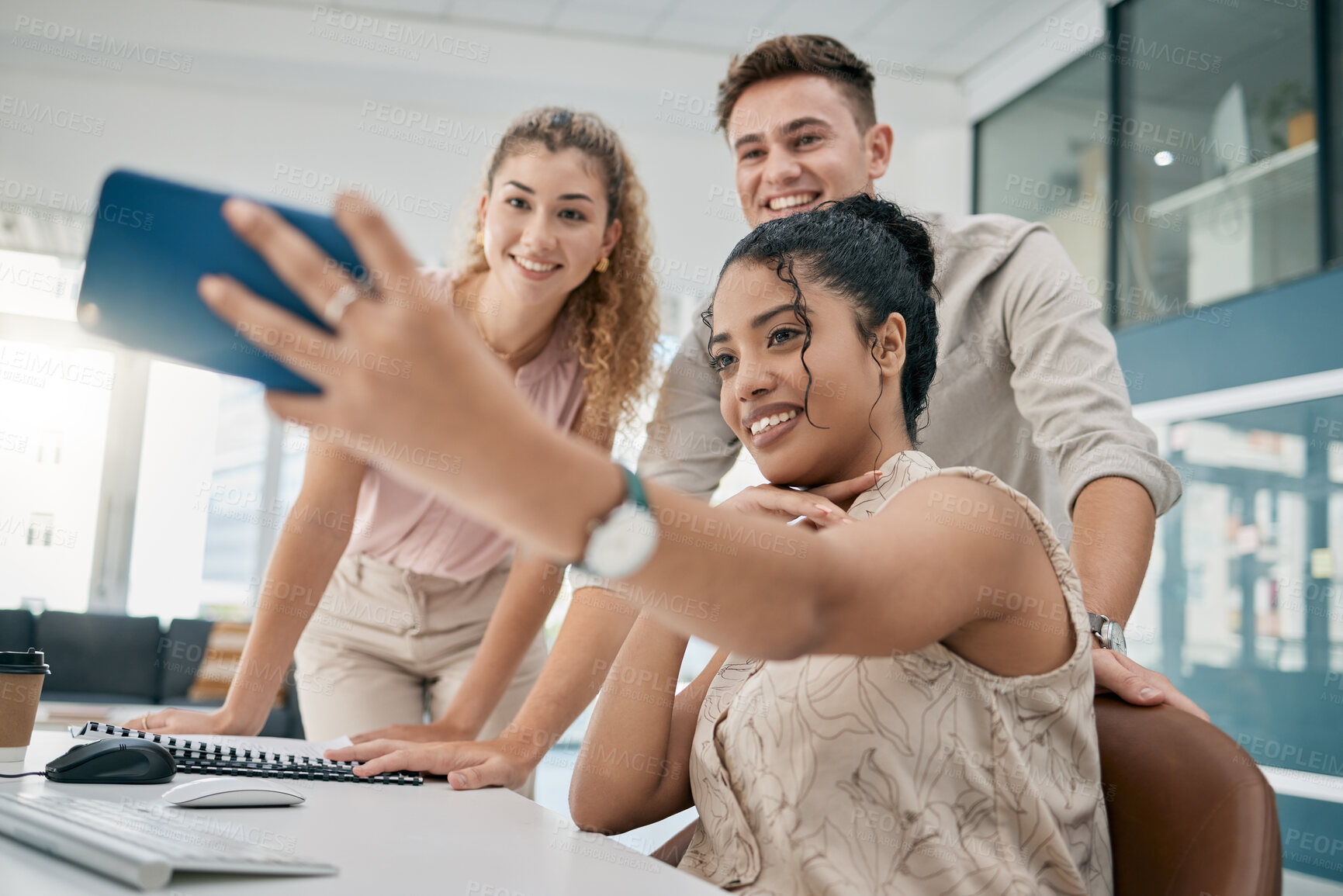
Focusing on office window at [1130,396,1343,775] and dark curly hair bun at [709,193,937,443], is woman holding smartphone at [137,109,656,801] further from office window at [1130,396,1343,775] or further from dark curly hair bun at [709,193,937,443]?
office window at [1130,396,1343,775]

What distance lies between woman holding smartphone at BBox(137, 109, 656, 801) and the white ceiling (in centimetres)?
358

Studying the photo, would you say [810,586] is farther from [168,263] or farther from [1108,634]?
[1108,634]

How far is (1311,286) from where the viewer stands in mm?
3846

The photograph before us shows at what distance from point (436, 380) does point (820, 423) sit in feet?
2.18

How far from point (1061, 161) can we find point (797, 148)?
4.32 metres

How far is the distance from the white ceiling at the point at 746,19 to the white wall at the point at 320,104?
0.09 meters

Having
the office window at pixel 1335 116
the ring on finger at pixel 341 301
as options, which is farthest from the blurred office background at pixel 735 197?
the ring on finger at pixel 341 301

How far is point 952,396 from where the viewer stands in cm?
174

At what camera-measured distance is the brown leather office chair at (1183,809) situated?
83cm

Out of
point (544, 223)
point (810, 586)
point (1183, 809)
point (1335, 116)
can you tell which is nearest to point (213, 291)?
point (810, 586)

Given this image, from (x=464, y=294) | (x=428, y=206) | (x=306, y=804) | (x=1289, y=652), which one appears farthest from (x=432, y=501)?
(x=428, y=206)

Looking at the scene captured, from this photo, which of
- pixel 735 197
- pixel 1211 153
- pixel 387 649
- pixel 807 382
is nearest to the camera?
pixel 807 382

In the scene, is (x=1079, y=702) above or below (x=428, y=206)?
below

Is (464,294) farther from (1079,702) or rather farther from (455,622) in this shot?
(1079,702)
